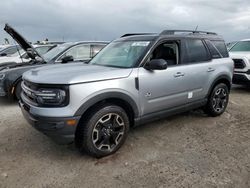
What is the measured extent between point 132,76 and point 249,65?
571 cm

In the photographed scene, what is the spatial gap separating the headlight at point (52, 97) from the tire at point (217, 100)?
3.19m

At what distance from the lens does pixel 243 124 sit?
472cm

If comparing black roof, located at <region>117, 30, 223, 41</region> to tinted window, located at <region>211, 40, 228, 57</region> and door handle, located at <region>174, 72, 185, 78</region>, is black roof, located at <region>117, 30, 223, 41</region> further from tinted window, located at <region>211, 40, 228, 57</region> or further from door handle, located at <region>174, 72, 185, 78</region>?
door handle, located at <region>174, 72, 185, 78</region>

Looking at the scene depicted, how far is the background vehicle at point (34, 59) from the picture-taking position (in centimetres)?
577

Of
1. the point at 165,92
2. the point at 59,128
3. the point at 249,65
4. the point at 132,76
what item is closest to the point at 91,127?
the point at 59,128

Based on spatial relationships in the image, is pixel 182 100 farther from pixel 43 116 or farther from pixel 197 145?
pixel 43 116

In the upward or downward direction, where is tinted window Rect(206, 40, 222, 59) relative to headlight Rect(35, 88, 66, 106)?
upward

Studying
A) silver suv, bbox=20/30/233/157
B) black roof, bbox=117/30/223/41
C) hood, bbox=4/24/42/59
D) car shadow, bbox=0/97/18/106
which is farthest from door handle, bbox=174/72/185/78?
hood, bbox=4/24/42/59

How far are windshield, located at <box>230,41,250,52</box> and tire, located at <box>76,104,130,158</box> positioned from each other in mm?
7260

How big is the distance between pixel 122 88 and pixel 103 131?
25.9 inches

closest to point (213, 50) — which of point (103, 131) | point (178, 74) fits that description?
point (178, 74)

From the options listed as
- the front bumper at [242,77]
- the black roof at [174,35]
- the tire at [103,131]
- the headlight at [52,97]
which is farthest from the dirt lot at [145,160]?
the front bumper at [242,77]

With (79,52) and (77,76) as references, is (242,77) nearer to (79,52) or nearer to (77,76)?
(79,52)

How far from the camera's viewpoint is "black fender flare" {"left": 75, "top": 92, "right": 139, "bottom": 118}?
3000mm
